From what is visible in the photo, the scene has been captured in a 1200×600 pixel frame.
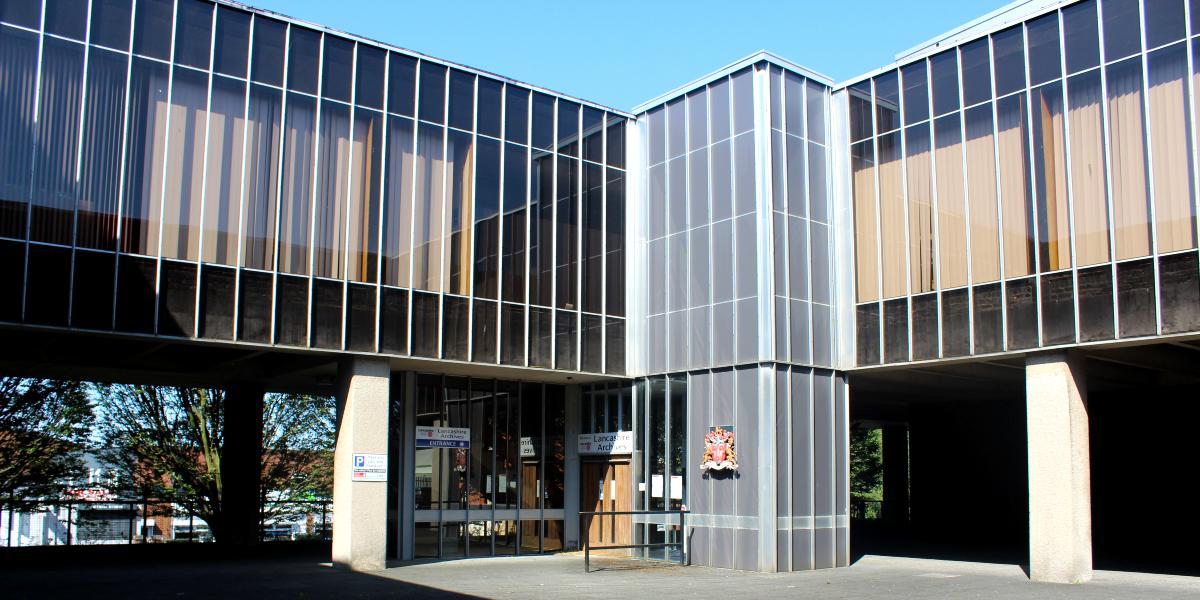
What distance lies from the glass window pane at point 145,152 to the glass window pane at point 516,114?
729 centimetres

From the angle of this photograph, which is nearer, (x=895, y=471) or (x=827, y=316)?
(x=827, y=316)

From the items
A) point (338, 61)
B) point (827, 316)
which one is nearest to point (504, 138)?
point (338, 61)

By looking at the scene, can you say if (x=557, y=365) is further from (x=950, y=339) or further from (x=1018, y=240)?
(x=1018, y=240)

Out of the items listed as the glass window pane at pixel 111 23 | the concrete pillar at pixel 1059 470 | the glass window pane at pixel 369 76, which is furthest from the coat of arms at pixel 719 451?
the glass window pane at pixel 111 23

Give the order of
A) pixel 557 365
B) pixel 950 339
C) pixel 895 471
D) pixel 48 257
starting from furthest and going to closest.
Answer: pixel 895 471
pixel 557 365
pixel 950 339
pixel 48 257

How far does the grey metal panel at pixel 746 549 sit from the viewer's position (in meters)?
20.5

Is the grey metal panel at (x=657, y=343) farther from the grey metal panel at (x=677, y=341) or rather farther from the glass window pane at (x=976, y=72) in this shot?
the glass window pane at (x=976, y=72)

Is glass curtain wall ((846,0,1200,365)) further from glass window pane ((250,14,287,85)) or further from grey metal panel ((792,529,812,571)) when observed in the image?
glass window pane ((250,14,287,85))

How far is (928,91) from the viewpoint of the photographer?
20.8m

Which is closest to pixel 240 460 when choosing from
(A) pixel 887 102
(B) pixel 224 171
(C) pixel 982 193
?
(B) pixel 224 171

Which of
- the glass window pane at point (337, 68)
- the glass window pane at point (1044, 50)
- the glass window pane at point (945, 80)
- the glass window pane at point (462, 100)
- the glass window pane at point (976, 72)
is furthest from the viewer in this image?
the glass window pane at point (462, 100)

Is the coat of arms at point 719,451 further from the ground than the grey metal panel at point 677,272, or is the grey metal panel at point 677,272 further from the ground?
the grey metal panel at point 677,272

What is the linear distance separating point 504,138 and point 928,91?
9.08 m

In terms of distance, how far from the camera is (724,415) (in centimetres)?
2161
